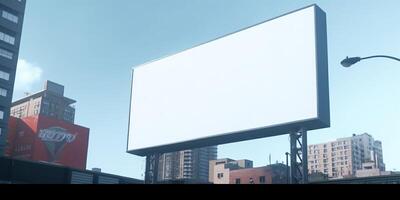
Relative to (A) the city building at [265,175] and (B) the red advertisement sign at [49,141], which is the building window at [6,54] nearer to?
(B) the red advertisement sign at [49,141]

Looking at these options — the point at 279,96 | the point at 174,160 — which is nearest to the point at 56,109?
the point at 174,160

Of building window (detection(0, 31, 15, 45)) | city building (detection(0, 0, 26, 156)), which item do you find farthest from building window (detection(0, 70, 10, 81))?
building window (detection(0, 31, 15, 45))

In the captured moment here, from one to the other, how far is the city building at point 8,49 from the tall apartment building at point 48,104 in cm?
8425

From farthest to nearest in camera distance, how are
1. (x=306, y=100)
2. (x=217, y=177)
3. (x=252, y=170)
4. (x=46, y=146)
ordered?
(x=217, y=177) < (x=46, y=146) < (x=252, y=170) < (x=306, y=100)

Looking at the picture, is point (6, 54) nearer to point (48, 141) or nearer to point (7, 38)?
point (7, 38)

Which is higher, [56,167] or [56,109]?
[56,109]

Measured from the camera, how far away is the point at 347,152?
648 feet

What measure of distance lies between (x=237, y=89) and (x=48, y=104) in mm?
147454

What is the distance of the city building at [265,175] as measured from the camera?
8806 centimetres

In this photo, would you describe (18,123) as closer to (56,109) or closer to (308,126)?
(56,109)

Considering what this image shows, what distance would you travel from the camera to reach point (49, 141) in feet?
344

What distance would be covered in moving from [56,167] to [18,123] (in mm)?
75434

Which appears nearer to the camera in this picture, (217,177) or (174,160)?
(217,177)

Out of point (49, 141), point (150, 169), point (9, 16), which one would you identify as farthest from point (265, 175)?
point (9, 16)
